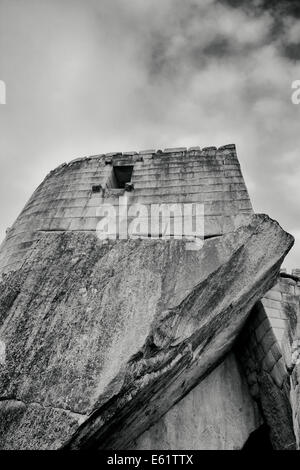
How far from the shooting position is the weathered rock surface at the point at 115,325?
3072 mm

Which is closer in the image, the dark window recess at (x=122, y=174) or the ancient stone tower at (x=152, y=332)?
the ancient stone tower at (x=152, y=332)

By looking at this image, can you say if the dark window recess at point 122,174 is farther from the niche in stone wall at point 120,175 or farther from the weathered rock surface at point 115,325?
the weathered rock surface at point 115,325

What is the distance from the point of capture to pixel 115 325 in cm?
358

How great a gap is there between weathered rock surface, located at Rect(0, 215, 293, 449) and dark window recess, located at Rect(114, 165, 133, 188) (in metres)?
2.61

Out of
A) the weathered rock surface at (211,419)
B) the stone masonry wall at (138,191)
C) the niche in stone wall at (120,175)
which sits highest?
the niche in stone wall at (120,175)

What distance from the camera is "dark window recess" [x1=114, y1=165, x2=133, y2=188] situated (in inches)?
271

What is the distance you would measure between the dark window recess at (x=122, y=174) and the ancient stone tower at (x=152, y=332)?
1050mm

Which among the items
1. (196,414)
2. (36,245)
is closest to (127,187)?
(36,245)

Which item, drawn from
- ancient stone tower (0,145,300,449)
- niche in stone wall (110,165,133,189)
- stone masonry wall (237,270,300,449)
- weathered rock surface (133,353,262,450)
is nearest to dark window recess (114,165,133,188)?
niche in stone wall (110,165,133,189)

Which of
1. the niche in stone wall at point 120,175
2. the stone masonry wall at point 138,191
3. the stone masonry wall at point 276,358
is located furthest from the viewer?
the niche in stone wall at point 120,175

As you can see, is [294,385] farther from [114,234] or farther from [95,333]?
[114,234]

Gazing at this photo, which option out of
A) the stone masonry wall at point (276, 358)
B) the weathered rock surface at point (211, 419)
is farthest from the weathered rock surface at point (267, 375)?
the weathered rock surface at point (211, 419)

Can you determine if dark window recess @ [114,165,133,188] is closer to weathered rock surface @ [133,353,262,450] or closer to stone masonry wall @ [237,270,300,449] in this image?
stone masonry wall @ [237,270,300,449]

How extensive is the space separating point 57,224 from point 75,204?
56 cm
